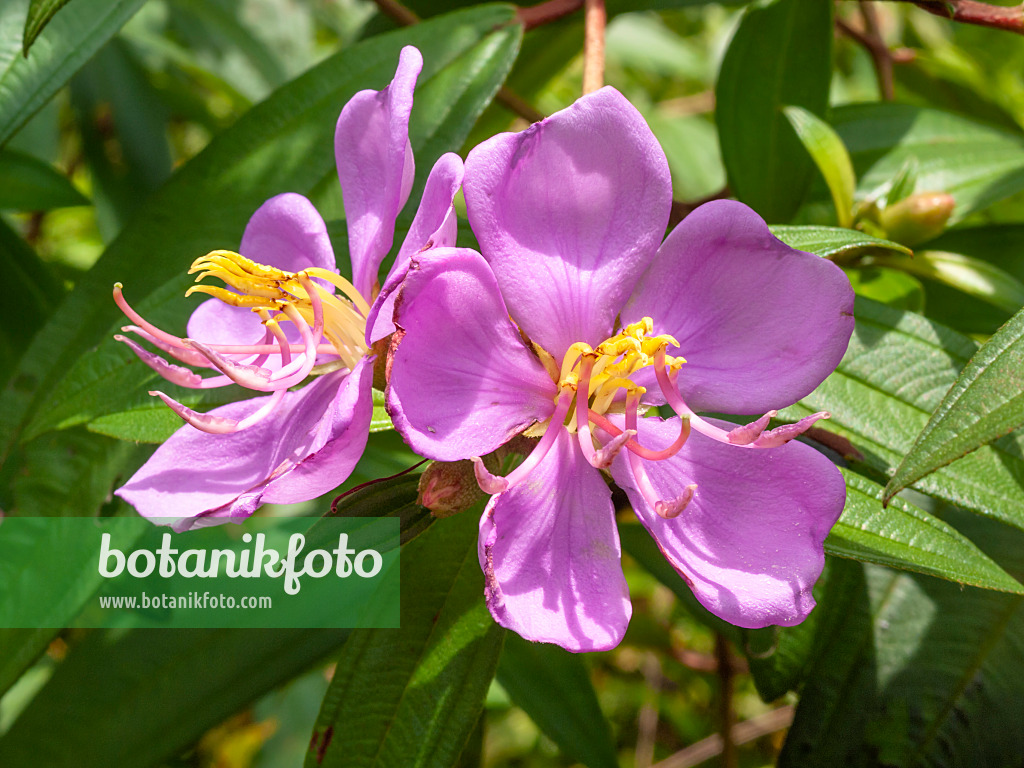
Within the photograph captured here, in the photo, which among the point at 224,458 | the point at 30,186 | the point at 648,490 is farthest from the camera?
the point at 30,186

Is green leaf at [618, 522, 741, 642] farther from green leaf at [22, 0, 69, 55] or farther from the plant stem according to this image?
green leaf at [22, 0, 69, 55]

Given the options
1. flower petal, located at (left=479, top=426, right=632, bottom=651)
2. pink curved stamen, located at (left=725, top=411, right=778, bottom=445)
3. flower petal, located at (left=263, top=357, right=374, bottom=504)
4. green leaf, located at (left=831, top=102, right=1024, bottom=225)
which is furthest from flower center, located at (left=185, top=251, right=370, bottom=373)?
green leaf, located at (left=831, top=102, right=1024, bottom=225)

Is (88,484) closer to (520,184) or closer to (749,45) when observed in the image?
(520,184)

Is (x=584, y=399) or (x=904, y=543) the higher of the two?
(x=584, y=399)

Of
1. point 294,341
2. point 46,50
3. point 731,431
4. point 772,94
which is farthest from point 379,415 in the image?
point 772,94

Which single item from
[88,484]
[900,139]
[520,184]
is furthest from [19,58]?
[900,139]

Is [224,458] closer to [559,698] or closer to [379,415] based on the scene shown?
[379,415]
